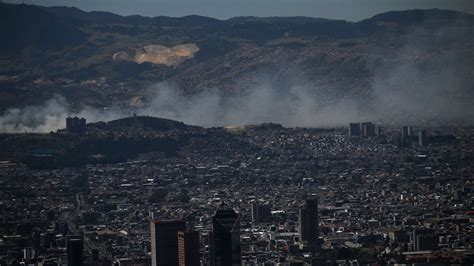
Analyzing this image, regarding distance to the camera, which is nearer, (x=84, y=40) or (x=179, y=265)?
(x=179, y=265)

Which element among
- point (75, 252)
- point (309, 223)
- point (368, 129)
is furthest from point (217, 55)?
point (75, 252)

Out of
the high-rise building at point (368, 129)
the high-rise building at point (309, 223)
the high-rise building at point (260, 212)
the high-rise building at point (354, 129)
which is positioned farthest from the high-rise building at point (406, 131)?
the high-rise building at point (309, 223)

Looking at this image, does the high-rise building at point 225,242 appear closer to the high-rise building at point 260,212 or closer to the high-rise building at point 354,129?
the high-rise building at point 260,212

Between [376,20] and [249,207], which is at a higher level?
[376,20]

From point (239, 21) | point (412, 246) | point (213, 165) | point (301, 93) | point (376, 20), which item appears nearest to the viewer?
point (412, 246)

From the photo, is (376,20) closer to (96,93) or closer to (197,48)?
(197,48)

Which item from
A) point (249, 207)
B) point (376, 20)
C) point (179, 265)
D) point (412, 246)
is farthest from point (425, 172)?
point (376, 20)

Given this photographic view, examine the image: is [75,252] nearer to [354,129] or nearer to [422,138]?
[422,138]
